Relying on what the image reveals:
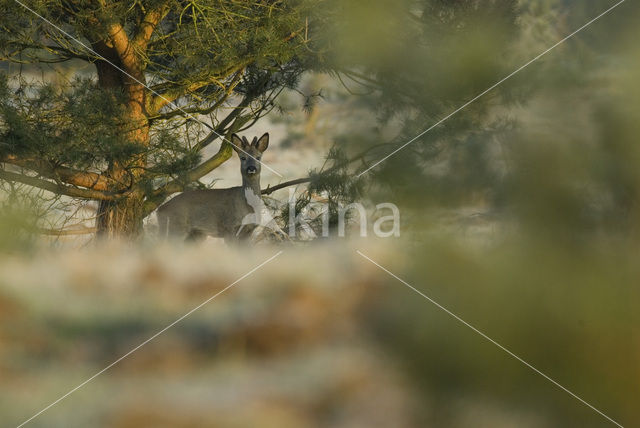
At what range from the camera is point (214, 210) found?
1.16 m

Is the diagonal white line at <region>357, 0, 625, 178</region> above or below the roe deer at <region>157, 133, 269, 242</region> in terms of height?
above

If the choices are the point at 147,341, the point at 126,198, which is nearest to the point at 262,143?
the point at 126,198

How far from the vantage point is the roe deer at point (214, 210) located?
1.08 m

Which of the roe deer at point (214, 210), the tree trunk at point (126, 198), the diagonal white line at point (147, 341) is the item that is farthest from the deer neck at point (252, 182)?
the diagonal white line at point (147, 341)

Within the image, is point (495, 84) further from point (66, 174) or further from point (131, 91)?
point (131, 91)

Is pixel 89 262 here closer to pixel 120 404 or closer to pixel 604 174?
pixel 120 404

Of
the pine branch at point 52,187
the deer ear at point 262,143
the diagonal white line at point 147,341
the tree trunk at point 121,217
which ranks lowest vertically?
the diagonal white line at point 147,341

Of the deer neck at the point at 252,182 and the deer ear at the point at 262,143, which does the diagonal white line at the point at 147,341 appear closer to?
the deer ear at the point at 262,143

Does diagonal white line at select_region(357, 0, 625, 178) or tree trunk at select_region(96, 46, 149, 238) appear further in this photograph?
tree trunk at select_region(96, 46, 149, 238)

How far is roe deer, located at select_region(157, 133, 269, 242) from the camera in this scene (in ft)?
3.53

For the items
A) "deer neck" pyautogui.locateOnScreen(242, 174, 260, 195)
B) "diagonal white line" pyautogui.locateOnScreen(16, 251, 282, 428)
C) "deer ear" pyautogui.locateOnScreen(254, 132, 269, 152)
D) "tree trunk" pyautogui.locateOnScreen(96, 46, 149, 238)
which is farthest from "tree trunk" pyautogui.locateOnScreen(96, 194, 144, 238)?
"diagonal white line" pyautogui.locateOnScreen(16, 251, 282, 428)

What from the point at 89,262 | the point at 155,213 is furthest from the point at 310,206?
the point at 155,213

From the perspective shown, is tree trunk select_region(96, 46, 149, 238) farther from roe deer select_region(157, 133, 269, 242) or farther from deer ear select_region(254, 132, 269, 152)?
deer ear select_region(254, 132, 269, 152)

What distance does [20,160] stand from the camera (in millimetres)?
942
